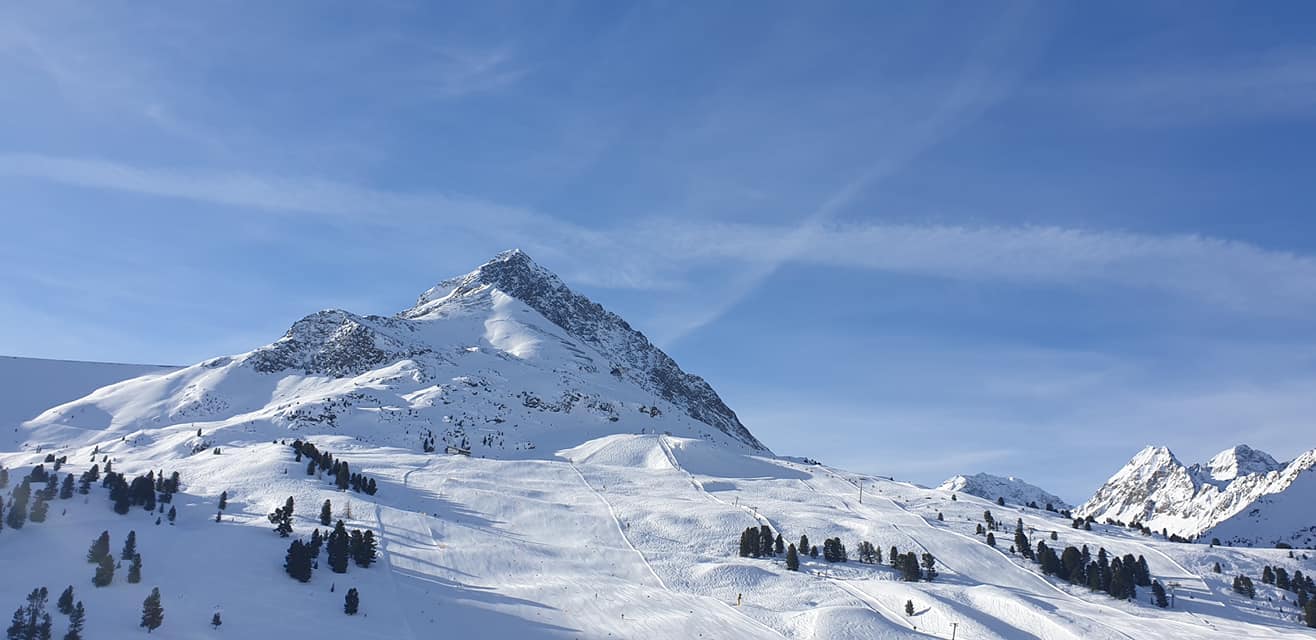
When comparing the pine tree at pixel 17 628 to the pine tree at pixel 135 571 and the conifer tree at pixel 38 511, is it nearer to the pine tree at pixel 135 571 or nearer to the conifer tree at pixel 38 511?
the pine tree at pixel 135 571

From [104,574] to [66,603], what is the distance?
6.03 m

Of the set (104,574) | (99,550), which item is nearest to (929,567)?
(104,574)

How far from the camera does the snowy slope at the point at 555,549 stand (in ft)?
203

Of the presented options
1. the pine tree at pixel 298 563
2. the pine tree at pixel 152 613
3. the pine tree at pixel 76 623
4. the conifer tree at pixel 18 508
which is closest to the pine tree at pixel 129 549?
the conifer tree at pixel 18 508

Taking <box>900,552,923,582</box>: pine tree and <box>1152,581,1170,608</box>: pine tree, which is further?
<box>900,552,923,582</box>: pine tree

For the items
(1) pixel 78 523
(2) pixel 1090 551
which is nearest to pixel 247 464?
(1) pixel 78 523

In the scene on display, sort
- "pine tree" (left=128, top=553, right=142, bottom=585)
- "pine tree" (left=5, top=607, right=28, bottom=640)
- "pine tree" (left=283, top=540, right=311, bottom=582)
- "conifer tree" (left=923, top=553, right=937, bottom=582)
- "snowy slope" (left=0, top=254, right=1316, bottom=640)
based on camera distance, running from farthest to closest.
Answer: "conifer tree" (left=923, top=553, right=937, bottom=582), "pine tree" (left=283, top=540, right=311, bottom=582), "snowy slope" (left=0, top=254, right=1316, bottom=640), "pine tree" (left=128, top=553, right=142, bottom=585), "pine tree" (left=5, top=607, right=28, bottom=640)

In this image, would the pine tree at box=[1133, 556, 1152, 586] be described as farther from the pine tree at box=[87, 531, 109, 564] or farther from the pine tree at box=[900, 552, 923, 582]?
the pine tree at box=[87, 531, 109, 564]

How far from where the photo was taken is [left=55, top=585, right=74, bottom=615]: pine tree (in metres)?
52.0

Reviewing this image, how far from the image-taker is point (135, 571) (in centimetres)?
6025

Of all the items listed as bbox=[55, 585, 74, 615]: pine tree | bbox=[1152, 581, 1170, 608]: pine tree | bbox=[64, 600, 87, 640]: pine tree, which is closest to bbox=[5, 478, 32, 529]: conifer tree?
bbox=[55, 585, 74, 615]: pine tree

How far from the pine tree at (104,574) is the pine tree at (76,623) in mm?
6173

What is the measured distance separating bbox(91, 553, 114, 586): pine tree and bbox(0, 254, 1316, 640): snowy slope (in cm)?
64

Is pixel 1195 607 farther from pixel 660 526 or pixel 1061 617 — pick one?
pixel 660 526
